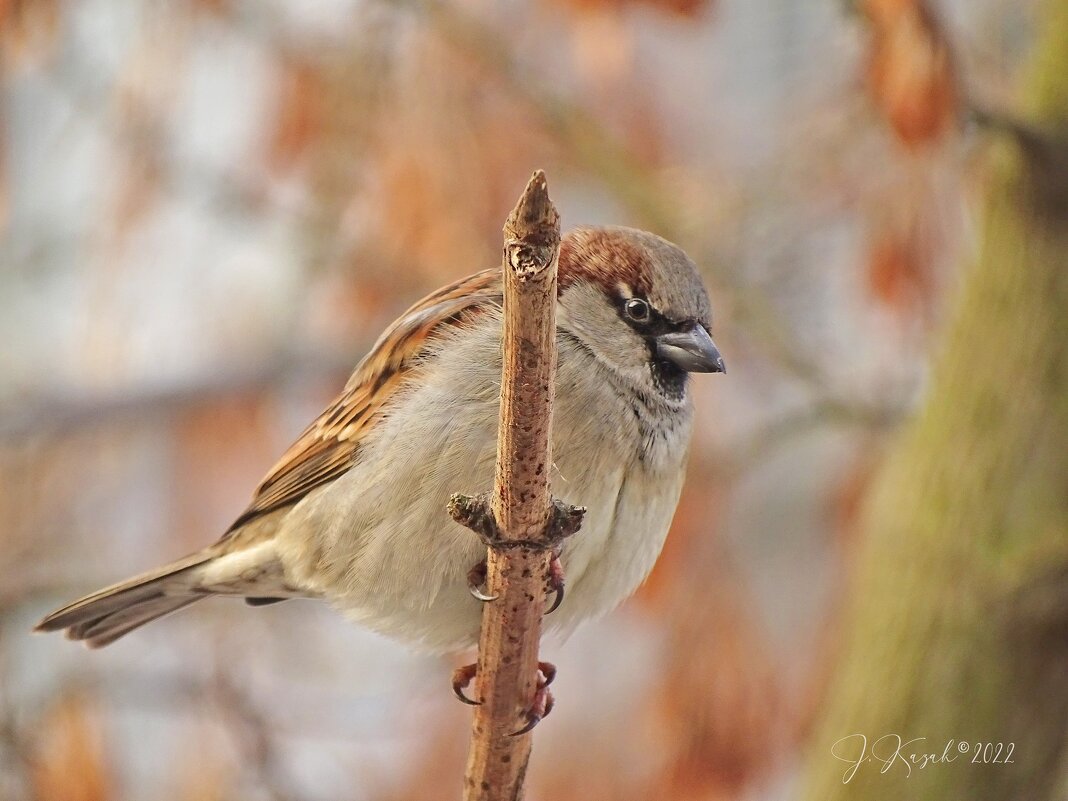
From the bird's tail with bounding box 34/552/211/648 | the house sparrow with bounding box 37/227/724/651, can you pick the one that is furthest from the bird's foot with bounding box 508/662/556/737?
the bird's tail with bounding box 34/552/211/648

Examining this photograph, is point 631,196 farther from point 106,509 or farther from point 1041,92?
point 106,509

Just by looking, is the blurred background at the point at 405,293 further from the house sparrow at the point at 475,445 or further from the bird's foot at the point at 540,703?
the bird's foot at the point at 540,703

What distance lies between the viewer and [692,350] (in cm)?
218

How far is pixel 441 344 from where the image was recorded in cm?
227

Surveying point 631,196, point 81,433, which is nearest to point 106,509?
point 81,433

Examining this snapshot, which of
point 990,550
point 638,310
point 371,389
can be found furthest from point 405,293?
point 990,550

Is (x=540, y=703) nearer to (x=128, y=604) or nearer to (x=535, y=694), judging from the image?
(x=535, y=694)

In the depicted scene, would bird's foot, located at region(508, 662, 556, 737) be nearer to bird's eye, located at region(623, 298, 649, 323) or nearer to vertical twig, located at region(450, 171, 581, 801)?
vertical twig, located at region(450, 171, 581, 801)

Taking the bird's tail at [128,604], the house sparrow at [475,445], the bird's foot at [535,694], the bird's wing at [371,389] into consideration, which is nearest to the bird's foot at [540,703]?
the bird's foot at [535,694]

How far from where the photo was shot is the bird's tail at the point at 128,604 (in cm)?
254

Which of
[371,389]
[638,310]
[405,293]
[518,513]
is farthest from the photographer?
[405,293]

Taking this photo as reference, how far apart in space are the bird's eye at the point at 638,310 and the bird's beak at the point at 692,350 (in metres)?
0.04

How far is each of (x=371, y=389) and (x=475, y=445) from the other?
1.23 feet

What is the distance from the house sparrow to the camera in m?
2.12
